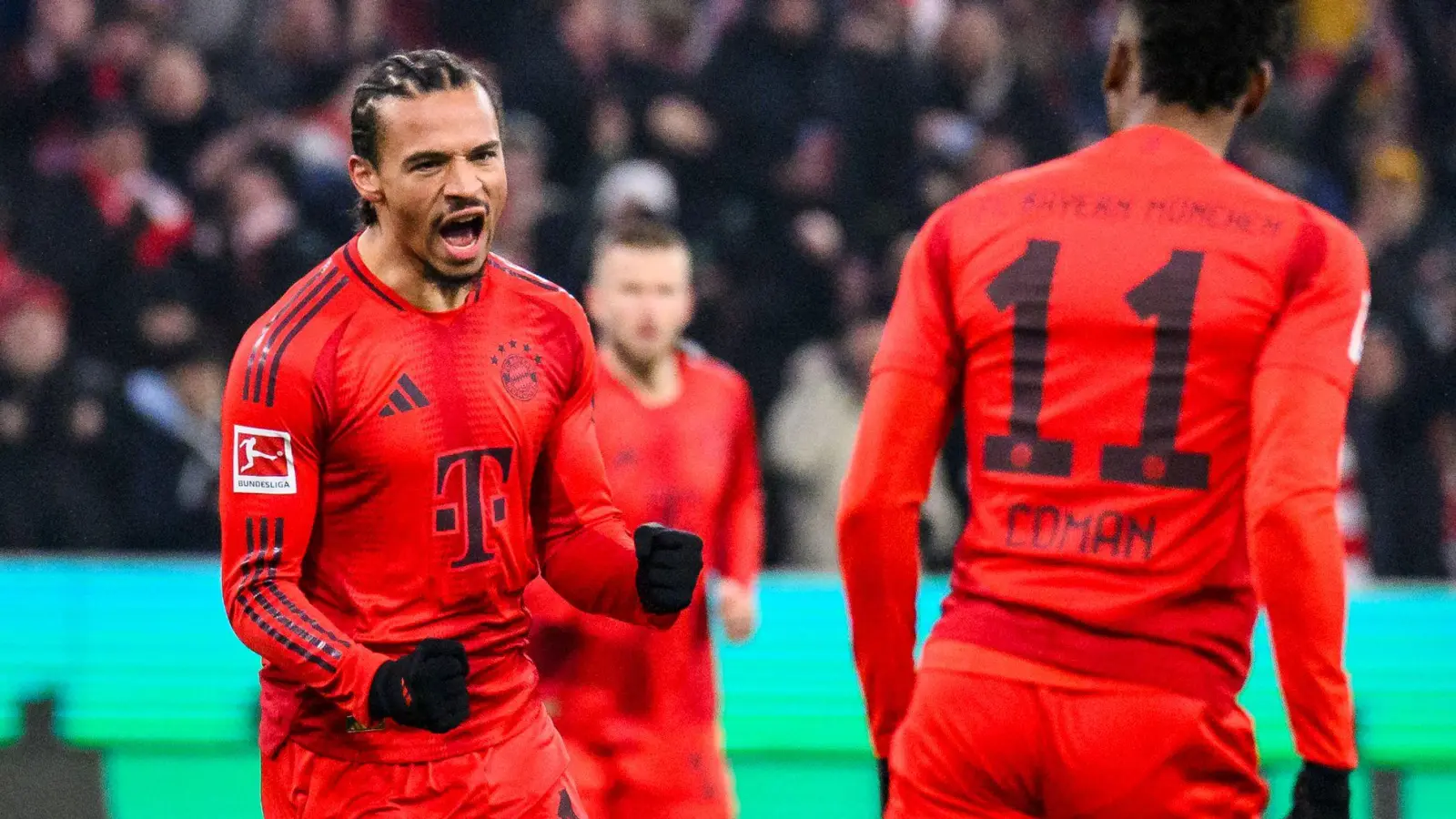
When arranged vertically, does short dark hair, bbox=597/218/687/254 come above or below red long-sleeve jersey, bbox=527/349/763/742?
above

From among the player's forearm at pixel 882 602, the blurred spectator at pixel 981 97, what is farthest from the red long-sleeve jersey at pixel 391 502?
the blurred spectator at pixel 981 97

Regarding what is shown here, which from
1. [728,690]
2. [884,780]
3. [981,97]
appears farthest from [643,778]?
[981,97]

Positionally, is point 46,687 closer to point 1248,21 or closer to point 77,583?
point 77,583

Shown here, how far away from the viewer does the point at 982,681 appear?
8.61ft

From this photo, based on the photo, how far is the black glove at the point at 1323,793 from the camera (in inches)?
99.3

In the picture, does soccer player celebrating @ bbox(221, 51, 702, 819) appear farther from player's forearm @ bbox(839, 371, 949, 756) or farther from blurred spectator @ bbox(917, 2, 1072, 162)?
blurred spectator @ bbox(917, 2, 1072, 162)

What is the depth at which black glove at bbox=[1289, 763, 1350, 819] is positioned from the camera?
2.52 meters

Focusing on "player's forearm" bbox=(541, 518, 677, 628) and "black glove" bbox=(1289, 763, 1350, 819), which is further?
"player's forearm" bbox=(541, 518, 677, 628)

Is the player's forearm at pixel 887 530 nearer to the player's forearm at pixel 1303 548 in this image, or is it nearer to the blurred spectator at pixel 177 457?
the player's forearm at pixel 1303 548

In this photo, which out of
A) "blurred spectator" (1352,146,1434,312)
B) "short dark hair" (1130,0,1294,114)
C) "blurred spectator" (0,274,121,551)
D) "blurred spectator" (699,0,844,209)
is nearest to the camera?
"short dark hair" (1130,0,1294,114)

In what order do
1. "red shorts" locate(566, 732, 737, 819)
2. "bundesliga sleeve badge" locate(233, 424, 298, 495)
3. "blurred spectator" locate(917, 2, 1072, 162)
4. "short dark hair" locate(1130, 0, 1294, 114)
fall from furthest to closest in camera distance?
"blurred spectator" locate(917, 2, 1072, 162) → "red shorts" locate(566, 732, 737, 819) → "bundesliga sleeve badge" locate(233, 424, 298, 495) → "short dark hair" locate(1130, 0, 1294, 114)

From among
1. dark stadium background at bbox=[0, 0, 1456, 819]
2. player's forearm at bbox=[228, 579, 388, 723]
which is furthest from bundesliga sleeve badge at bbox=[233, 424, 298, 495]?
dark stadium background at bbox=[0, 0, 1456, 819]

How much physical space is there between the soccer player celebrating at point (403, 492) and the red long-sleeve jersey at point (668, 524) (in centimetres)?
156

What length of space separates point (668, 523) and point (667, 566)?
1.76m
